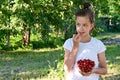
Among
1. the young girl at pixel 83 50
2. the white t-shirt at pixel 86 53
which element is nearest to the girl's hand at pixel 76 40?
the young girl at pixel 83 50

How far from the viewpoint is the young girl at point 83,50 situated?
311 cm

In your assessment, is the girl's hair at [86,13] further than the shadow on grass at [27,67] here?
No

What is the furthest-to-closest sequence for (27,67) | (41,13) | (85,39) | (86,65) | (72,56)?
1. (27,67)
2. (41,13)
3. (85,39)
4. (72,56)
5. (86,65)

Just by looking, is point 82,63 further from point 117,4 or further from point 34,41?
point 117,4

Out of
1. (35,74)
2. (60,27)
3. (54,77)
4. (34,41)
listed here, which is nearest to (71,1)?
(60,27)

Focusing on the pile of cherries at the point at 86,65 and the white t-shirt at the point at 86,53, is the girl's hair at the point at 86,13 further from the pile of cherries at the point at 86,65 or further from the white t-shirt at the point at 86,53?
the pile of cherries at the point at 86,65

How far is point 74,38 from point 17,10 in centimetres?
1158

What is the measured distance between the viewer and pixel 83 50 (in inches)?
125

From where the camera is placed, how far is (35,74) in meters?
11.5

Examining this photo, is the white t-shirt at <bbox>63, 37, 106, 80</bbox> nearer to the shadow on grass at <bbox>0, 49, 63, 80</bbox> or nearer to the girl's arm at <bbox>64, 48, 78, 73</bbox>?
the girl's arm at <bbox>64, 48, 78, 73</bbox>

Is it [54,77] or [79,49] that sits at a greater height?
[79,49]

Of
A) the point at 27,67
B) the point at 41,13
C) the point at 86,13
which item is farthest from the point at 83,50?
the point at 27,67

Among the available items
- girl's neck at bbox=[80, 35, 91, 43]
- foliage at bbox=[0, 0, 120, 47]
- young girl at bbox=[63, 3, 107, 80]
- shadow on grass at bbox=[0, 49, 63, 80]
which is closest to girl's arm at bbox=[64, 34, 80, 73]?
young girl at bbox=[63, 3, 107, 80]

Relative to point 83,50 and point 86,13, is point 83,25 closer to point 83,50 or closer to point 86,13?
point 86,13
